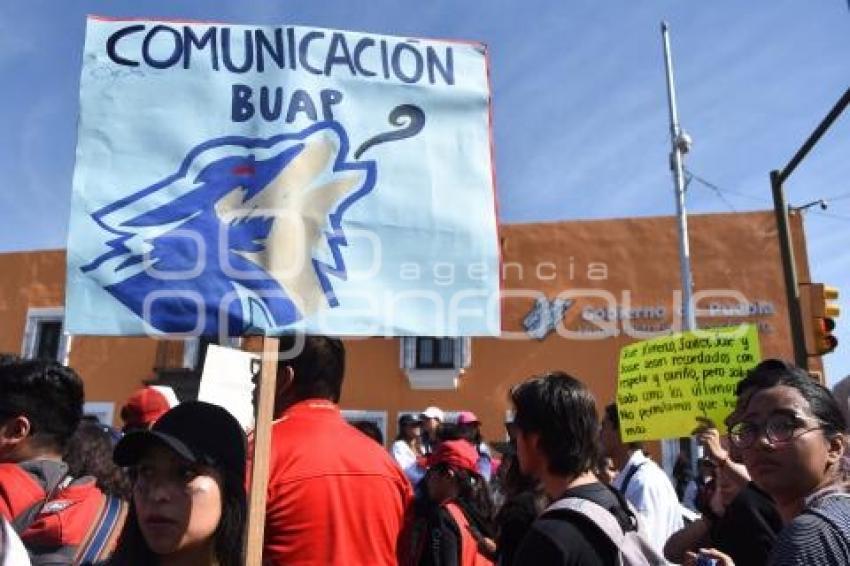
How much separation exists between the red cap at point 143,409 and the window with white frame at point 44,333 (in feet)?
57.1

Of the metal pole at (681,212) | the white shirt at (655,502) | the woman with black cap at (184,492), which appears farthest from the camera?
the metal pole at (681,212)

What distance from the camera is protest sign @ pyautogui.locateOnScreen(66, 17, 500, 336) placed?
8.61ft

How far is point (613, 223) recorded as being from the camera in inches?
697

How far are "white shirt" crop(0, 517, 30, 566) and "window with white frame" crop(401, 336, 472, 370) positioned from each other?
1576 cm

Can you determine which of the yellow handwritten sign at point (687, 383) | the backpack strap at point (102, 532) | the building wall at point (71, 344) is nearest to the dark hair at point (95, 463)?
the backpack strap at point (102, 532)

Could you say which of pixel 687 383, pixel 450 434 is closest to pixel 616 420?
pixel 687 383

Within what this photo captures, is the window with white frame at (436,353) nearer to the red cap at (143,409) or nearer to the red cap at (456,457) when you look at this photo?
the red cap at (456,457)

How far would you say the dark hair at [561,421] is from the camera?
98.3 inches

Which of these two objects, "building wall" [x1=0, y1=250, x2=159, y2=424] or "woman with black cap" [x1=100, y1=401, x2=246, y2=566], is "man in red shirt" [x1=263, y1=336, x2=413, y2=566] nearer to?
"woman with black cap" [x1=100, y1=401, x2=246, y2=566]

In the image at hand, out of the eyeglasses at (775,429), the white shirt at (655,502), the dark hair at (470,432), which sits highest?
the eyeglasses at (775,429)

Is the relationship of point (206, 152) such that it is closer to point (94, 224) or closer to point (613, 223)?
point (94, 224)

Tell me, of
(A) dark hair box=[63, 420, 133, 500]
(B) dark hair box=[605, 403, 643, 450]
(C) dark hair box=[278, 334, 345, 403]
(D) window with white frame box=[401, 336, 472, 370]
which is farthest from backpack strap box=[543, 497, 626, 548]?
(D) window with white frame box=[401, 336, 472, 370]

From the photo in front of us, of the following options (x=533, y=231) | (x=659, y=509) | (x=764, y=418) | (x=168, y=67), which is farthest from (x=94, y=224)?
(x=533, y=231)

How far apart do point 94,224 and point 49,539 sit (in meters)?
1.07
